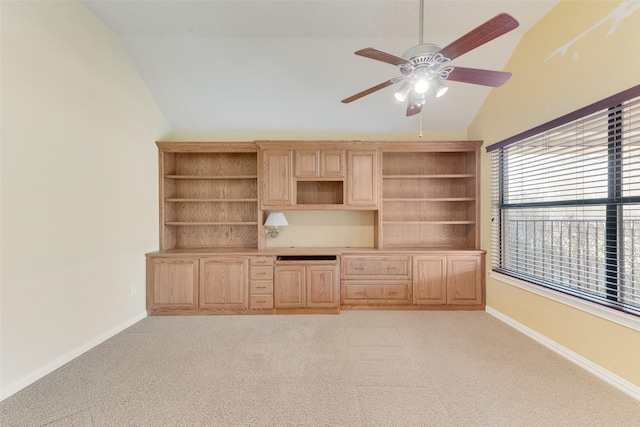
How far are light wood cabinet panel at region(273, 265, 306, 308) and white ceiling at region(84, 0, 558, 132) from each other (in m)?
2.01

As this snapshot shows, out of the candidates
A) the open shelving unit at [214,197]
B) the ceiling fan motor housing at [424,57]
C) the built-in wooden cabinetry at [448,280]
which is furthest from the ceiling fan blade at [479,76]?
the open shelving unit at [214,197]

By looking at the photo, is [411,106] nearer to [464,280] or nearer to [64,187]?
[464,280]

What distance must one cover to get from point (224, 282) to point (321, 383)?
1.87 m

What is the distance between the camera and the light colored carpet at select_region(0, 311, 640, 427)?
1.64 m

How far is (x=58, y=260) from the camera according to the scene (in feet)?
7.11

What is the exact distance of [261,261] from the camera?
10.9 ft

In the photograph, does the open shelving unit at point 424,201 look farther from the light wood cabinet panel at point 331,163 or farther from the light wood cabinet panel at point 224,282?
the light wood cabinet panel at point 224,282

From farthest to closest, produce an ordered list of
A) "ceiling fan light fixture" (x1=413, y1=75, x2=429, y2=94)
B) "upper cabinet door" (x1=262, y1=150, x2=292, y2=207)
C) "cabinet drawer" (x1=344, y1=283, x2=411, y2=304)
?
"upper cabinet door" (x1=262, y1=150, x2=292, y2=207)
"cabinet drawer" (x1=344, y1=283, x2=411, y2=304)
"ceiling fan light fixture" (x1=413, y1=75, x2=429, y2=94)

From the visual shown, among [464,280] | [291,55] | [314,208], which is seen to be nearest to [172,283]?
[314,208]

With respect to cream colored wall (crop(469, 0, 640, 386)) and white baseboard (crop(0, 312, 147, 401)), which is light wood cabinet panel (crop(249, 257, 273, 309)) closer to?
white baseboard (crop(0, 312, 147, 401))

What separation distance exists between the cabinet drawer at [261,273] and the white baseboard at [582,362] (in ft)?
9.28

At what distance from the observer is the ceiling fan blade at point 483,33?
1283 mm

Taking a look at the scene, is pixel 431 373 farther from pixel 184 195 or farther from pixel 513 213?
pixel 184 195

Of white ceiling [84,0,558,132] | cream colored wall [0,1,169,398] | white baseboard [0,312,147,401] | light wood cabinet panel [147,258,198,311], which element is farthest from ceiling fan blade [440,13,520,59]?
white baseboard [0,312,147,401]
